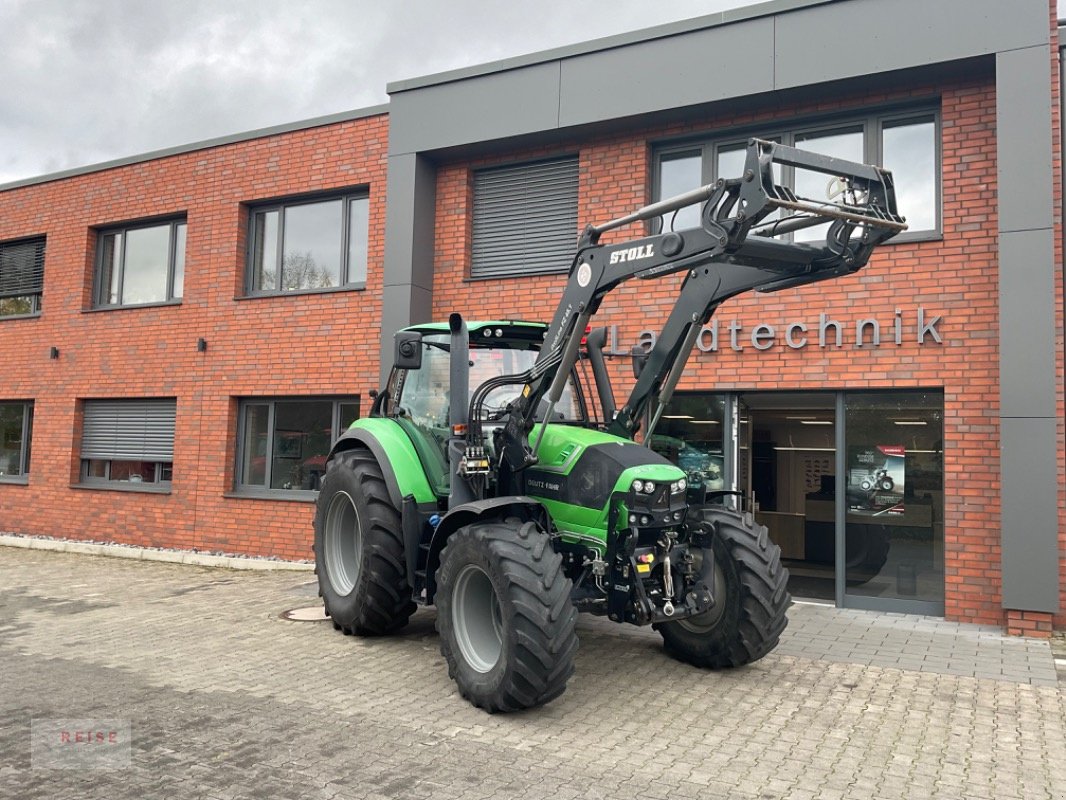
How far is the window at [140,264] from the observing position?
12.7 metres

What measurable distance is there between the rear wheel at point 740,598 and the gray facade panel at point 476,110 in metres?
5.67

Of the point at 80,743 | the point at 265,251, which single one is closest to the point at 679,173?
the point at 265,251

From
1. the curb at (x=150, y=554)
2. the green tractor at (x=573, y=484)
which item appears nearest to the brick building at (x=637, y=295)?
the curb at (x=150, y=554)

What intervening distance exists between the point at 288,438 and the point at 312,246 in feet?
8.73

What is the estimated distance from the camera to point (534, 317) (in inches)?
399

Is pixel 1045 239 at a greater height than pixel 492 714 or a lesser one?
greater

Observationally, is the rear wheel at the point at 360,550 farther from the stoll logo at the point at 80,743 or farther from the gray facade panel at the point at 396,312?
the gray facade panel at the point at 396,312

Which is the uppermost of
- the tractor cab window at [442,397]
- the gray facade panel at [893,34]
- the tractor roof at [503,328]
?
the gray facade panel at [893,34]

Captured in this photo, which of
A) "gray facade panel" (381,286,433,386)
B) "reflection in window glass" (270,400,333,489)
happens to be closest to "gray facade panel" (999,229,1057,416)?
"gray facade panel" (381,286,433,386)

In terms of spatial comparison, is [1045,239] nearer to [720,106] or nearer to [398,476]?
[720,106]

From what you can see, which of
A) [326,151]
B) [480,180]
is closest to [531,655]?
[480,180]

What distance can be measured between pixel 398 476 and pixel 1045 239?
5.91 meters

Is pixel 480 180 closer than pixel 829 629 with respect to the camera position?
No

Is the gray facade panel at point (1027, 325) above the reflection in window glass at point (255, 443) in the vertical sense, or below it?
above
